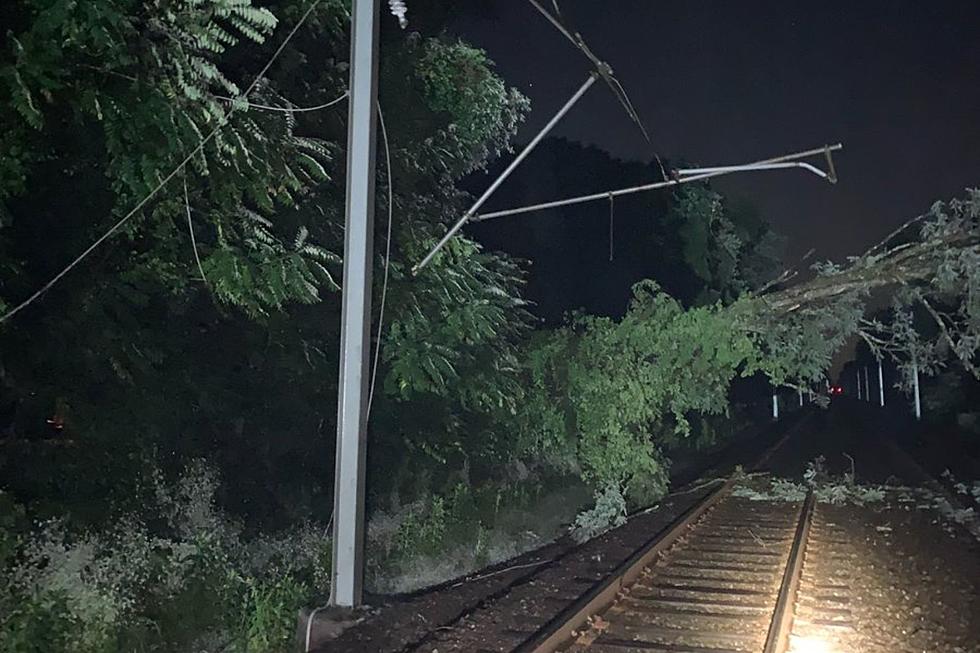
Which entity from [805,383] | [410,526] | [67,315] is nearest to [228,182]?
[67,315]

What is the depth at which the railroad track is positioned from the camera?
8.11m

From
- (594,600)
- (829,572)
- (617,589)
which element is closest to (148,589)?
(594,600)

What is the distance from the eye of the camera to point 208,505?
1237 cm

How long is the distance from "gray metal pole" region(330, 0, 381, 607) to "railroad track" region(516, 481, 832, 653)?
6.14ft

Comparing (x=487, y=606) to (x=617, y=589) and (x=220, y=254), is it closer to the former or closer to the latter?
(x=617, y=589)

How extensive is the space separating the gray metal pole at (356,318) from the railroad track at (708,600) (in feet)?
6.14

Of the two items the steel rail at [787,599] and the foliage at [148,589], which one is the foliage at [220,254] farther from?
the steel rail at [787,599]

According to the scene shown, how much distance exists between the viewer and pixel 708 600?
9750mm

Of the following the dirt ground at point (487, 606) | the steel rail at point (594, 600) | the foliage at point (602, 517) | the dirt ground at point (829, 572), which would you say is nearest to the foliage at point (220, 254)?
the foliage at point (602, 517)

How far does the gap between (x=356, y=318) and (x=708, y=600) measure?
192 inches

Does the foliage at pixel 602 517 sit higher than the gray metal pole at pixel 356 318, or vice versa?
the gray metal pole at pixel 356 318

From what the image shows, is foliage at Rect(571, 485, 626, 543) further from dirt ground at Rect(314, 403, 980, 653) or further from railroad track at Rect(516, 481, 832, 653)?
railroad track at Rect(516, 481, 832, 653)

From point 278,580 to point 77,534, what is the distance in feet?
7.97

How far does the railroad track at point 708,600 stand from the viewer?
8.11 m
